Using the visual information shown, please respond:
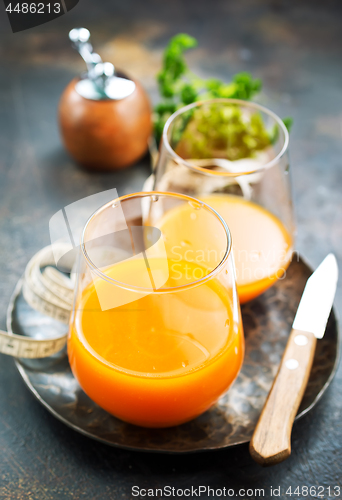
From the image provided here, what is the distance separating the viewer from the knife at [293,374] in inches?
23.9

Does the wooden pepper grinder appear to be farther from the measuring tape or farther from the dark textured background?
the measuring tape

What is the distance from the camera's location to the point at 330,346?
2.55ft

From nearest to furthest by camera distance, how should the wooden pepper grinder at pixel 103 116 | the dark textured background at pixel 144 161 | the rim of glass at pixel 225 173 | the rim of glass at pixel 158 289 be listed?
the rim of glass at pixel 158 289
the dark textured background at pixel 144 161
the rim of glass at pixel 225 173
the wooden pepper grinder at pixel 103 116

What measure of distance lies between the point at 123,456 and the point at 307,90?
112cm

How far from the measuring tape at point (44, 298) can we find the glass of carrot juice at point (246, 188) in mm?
215

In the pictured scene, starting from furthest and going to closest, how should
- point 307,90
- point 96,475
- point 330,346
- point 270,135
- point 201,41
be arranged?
point 201,41, point 307,90, point 270,135, point 330,346, point 96,475

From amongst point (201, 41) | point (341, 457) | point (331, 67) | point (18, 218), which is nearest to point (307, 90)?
point (331, 67)

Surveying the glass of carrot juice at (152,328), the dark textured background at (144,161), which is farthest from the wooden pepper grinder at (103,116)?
the glass of carrot juice at (152,328)

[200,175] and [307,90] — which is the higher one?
[200,175]

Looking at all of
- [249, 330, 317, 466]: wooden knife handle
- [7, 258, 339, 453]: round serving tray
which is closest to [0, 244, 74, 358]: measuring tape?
[7, 258, 339, 453]: round serving tray

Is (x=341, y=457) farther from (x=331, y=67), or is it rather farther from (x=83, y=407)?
(x=331, y=67)

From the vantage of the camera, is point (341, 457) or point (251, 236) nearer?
point (341, 457)

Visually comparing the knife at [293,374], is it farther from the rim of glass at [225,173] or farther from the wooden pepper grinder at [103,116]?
the wooden pepper grinder at [103,116]

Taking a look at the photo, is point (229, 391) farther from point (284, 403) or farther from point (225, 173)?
point (225, 173)
